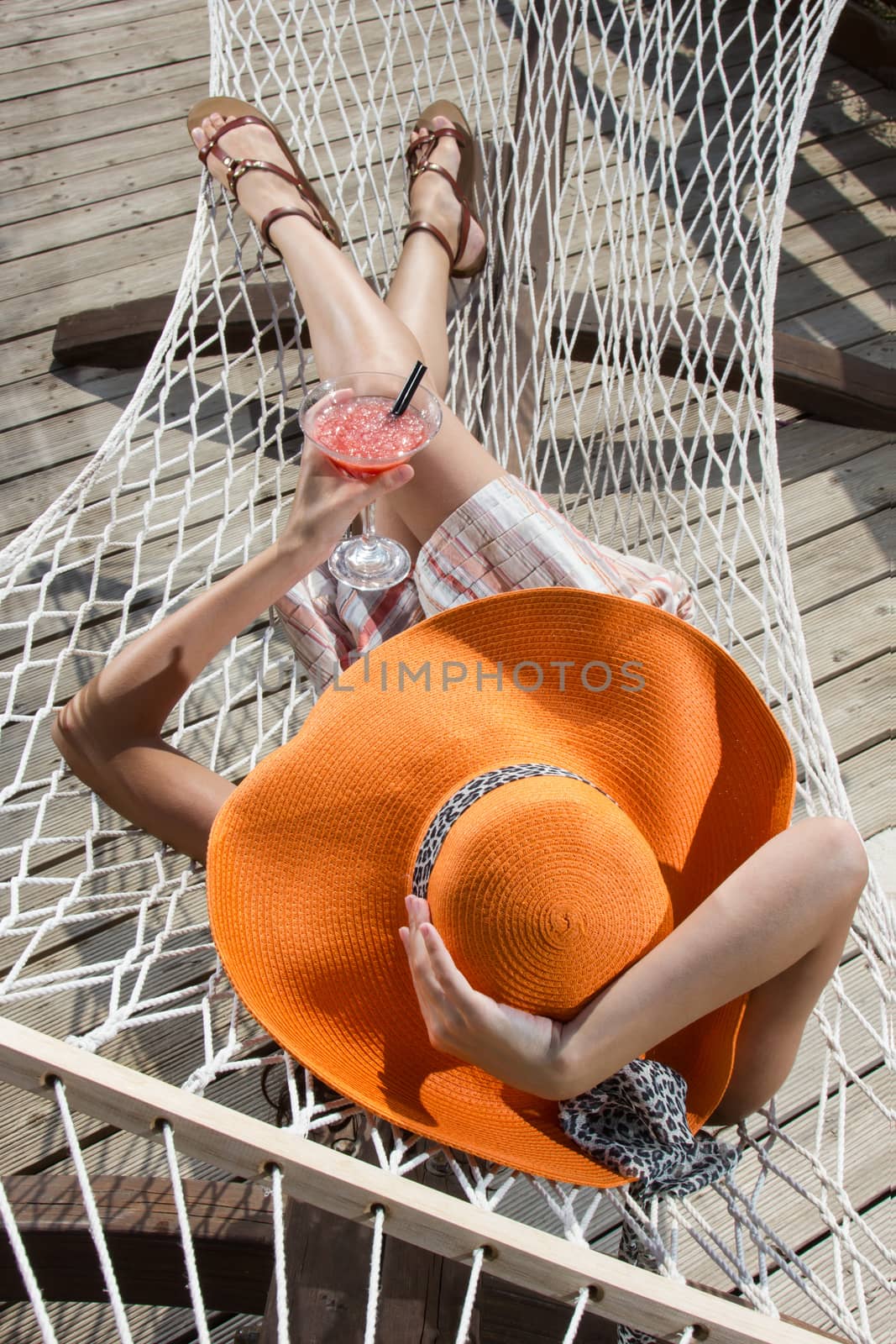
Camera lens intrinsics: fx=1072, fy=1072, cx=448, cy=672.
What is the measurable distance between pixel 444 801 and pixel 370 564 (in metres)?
0.43

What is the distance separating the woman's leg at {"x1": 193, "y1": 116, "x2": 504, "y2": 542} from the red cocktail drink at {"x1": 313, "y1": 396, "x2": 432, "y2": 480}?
1.5 inches

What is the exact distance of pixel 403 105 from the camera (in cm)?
240

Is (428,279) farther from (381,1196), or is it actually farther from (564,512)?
(381,1196)

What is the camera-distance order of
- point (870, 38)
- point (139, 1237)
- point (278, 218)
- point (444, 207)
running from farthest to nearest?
point (870, 38), point (444, 207), point (278, 218), point (139, 1237)

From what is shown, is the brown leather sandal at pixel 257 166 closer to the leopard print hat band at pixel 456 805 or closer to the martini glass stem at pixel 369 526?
the martini glass stem at pixel 369 526

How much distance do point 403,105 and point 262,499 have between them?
1158 millimetres

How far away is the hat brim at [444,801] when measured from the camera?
0.83 m

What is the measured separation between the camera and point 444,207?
5.00 feet

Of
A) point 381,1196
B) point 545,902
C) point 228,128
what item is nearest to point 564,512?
point 228,128

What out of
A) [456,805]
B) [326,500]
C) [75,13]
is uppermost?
[75,13]

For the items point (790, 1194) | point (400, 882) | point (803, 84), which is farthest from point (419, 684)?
point (803, 84)

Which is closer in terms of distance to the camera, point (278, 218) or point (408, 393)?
point (408, 393)

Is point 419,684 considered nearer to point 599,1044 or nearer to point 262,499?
point 599,1044

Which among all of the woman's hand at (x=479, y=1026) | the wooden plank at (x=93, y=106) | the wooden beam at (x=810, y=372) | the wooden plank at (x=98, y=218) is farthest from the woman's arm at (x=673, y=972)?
the wooden plank at (x=93, y=106)
